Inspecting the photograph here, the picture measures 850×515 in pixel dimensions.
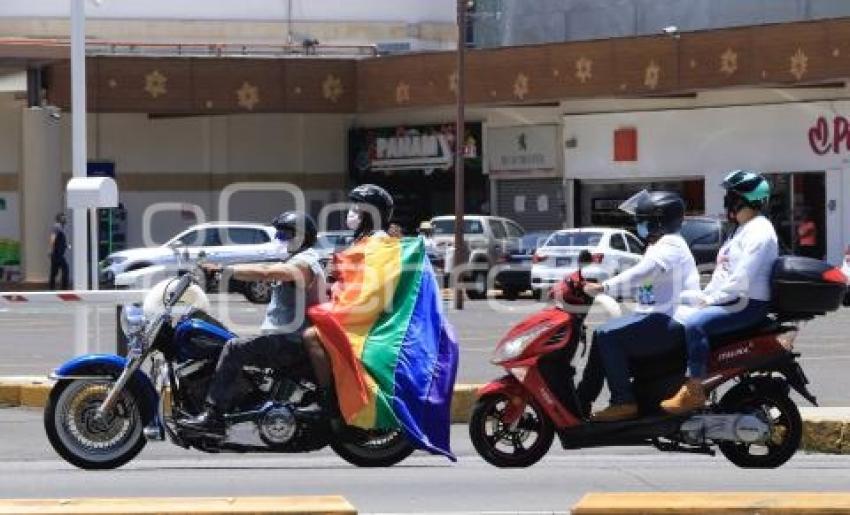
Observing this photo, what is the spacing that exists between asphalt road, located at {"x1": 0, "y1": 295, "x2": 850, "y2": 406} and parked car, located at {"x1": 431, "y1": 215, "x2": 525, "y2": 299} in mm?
1261

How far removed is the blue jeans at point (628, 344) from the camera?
11.2 m

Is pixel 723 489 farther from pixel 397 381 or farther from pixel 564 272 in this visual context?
pixel 564 272

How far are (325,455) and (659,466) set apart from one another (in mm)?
2384

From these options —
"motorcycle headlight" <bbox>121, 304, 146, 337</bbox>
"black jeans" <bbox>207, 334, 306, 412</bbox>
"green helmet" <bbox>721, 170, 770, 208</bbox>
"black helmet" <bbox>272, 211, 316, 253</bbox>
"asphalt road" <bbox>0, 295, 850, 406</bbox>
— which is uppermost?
"green helmet" <bbox>721, 170, 770, 208</bbox>

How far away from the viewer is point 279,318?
37.5 feet

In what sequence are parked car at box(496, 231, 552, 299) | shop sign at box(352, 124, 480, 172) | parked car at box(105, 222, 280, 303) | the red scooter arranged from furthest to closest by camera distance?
shop sign at box(352, 124, 480, 172) < parked car at box(496, 231, 552, 299) < parked car at box(105, 222, 280, 303) < the red scooter

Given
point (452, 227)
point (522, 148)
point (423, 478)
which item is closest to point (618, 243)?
point (452, 227)

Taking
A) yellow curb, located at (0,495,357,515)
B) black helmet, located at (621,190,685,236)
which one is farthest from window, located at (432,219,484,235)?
yellow curb, located at (0,495,357,515)

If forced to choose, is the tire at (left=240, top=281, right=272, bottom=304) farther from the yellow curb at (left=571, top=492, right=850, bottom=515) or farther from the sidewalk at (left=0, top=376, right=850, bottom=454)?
the yellow curb at (left=571, top=492, right=850, bottom=515)

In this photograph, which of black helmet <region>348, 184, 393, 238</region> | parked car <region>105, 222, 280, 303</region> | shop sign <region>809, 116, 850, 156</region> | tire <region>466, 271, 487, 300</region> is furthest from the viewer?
shop sign <region>809, 116, 850, 156</region>

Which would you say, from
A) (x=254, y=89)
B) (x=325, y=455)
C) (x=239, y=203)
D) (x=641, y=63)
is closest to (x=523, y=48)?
(x=641, y=63)

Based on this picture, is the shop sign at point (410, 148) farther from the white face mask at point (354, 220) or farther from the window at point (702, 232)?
the white face mask at point (354, 220)

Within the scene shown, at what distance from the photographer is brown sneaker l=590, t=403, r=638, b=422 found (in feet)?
36.7

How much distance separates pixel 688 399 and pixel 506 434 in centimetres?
117
